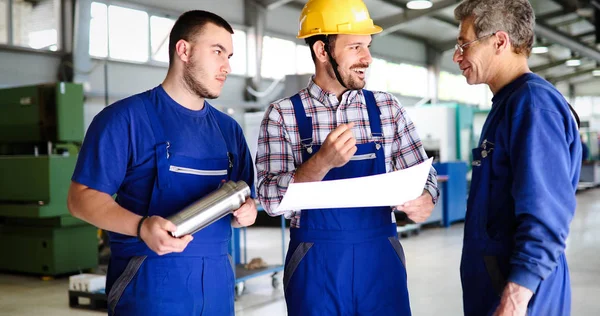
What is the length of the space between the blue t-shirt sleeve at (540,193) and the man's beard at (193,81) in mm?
1022

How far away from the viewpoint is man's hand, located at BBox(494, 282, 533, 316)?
59.1 inches

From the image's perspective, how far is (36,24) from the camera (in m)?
10.1

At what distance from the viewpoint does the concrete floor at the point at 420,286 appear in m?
5.31

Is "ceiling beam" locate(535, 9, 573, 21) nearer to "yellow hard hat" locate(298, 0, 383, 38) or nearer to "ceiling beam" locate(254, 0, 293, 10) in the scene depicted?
"ceiling beam" locate(254, 0, 293, 10)

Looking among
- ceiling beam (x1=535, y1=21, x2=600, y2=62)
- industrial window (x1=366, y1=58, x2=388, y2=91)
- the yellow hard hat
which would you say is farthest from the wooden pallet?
ceiling beam (x1=535, y1=21, x2=600, y2=62)

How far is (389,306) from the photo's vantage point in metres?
2.06

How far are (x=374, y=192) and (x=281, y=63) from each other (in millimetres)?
13476

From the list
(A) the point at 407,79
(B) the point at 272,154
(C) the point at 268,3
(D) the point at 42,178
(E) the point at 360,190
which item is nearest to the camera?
(E) the point at 360,190

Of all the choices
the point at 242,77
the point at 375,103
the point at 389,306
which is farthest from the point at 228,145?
the point at 242,77

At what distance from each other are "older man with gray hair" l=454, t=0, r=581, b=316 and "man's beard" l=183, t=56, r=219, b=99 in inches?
32.6

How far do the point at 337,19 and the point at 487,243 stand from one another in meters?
0.99

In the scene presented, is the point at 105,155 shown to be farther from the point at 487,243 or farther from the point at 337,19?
the point at 487,243

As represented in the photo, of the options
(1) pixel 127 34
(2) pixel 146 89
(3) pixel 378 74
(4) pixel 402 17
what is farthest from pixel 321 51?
(3) pixel 378 74

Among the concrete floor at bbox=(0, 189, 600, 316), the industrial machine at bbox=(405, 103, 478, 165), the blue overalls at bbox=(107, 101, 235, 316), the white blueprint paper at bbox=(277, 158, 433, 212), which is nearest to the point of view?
the white blueprint paper at bbox=(277, 158, 433, 212)
